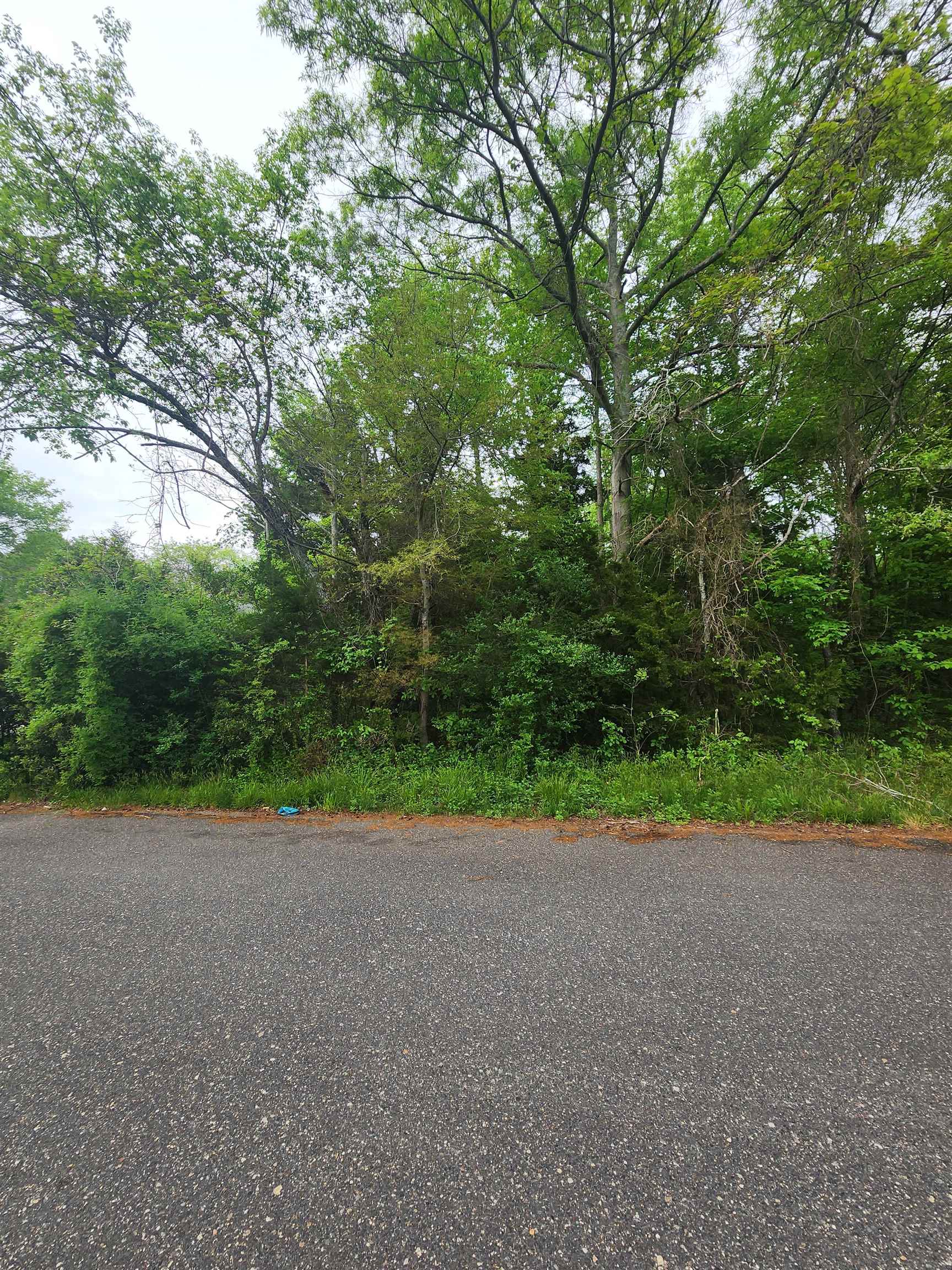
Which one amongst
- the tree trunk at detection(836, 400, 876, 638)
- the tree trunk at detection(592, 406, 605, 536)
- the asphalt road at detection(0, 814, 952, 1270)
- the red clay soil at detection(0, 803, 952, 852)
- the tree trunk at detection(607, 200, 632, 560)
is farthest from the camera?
the tree trunk at detection(592, 406, 605, 536)

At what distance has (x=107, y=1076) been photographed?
172 centimetres

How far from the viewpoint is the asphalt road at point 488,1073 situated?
120cm

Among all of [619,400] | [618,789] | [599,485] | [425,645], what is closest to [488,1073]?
[618,789]

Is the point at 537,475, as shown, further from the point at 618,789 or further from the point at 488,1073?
the point at 488,1073

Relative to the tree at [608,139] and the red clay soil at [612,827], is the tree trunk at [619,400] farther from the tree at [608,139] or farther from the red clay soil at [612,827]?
the red clay soil at [612,827]

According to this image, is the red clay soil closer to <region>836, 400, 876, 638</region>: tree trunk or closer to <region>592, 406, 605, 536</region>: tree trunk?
<region>836, 400, 876, 638</region>: tree trunk

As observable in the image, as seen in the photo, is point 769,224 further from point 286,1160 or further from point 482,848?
point 286,1160

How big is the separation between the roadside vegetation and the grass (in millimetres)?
40

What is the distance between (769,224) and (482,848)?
998 cm

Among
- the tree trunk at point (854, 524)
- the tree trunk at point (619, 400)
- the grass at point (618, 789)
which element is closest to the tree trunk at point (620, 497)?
the tree trunk at point (619, 400)

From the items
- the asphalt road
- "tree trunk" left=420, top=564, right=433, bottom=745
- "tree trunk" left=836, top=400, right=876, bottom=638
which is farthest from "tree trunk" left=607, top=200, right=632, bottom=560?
the asphalt road

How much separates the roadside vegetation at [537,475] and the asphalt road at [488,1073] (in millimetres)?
1943

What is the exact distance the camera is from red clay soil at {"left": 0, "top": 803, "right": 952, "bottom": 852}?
3582 mm

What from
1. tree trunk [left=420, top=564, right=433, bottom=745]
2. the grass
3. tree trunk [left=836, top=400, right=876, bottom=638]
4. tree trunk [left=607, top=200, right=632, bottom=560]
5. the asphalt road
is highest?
tree trunk [left=607, top=200, right=632, bottom=560]
